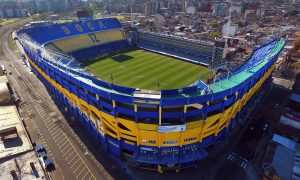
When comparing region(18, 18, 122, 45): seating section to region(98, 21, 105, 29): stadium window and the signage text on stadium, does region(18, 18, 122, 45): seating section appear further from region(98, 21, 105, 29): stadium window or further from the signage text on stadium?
the signage text on stadium

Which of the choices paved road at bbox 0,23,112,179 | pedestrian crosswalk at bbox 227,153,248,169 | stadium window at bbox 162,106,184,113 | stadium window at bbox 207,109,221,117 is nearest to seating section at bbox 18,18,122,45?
paved road at bbox 0,23,112,179

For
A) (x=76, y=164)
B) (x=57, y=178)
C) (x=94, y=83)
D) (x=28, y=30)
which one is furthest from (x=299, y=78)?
(x=28, y=30)

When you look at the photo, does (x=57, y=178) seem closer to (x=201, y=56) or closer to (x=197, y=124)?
(x=197, y=124)

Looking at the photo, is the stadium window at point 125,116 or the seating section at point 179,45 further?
the seating section at point 179,45

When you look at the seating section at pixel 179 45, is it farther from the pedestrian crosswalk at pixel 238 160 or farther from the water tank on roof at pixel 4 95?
the water tank on roof at pixel 4 95

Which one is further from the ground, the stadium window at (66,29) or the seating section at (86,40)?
the stadium window at (66,29)

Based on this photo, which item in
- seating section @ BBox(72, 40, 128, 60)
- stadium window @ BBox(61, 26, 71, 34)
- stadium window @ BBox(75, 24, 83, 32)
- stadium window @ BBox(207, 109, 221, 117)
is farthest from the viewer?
stadium window @ BBox(75, 24, 83, 32)

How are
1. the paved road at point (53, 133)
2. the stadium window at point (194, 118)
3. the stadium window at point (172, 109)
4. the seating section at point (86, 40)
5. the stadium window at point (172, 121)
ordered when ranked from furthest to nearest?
the seating section at point (86, 40)
the paved road at point (53, 133)
the stadium window at point (194, 118)
the stadium window at point (172, 109)
the stadium window at point (172, 121)

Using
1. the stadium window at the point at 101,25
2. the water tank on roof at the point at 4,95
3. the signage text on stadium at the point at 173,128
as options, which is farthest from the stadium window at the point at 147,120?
the stadium window at the point at 101,25

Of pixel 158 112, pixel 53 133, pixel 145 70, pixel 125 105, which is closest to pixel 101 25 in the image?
pixel 145 70
